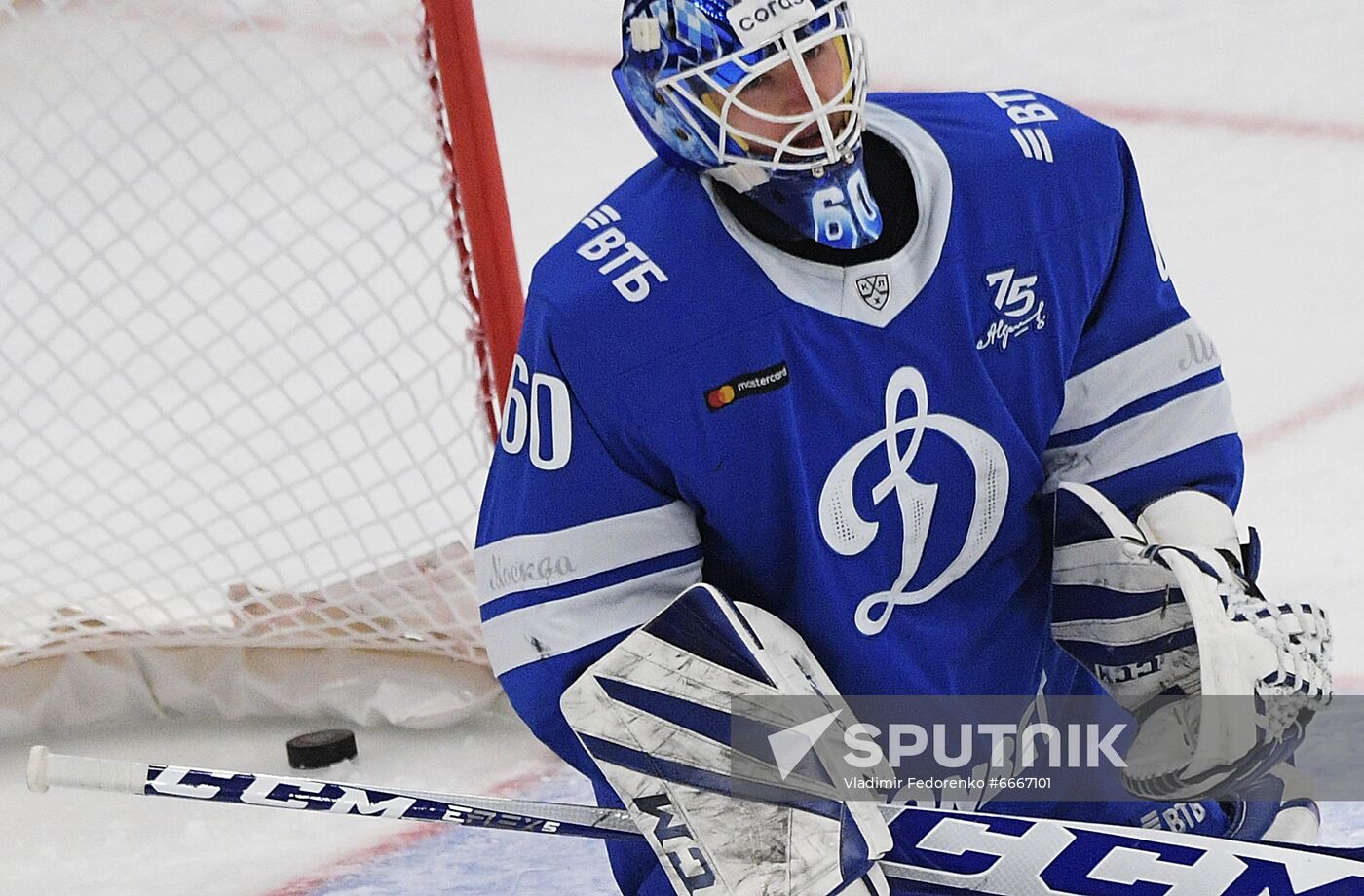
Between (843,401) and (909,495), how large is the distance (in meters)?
0.11

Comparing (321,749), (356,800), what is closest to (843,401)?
(356,800)

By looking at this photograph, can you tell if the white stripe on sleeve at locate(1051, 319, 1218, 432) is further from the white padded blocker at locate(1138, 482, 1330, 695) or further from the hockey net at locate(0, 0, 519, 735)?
the hockey net at locate(0, 0, 519, 735)

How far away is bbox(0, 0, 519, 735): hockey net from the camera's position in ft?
7.46

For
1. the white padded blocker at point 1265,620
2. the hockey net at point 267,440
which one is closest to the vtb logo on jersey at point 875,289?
the white padded blocker at point 1265,620

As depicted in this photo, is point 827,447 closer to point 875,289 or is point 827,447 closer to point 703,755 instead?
point 875,289

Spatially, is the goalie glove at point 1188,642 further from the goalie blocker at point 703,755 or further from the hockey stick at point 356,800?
the hockey stick at point 356,800

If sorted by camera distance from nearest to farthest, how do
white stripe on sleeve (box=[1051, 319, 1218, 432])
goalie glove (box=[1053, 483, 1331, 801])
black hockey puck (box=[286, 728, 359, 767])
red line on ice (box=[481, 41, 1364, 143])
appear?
1. goalie glove (box=[1053, 483, 1331, 801])
2. white stripe on sleeve (box=[1051, 319, 1218, 432])
3. black hockey puck (box=[286, 728, 359, 767])
4. red line on ice (box=[481, 41, 1364, 143])

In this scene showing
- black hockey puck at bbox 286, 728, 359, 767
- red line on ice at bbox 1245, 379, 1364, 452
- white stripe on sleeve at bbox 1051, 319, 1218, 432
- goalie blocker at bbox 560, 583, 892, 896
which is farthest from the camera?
red line on ice at bbox 1245, 379, 1364, 452

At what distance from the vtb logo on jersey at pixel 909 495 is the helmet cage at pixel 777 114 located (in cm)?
20

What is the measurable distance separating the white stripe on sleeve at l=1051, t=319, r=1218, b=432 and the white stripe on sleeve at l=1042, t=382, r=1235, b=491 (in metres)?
0.02

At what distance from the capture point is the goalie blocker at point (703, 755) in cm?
141

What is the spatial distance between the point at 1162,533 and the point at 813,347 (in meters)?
0.39

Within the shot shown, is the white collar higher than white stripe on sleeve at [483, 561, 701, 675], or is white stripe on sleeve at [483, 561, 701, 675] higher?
the white collar

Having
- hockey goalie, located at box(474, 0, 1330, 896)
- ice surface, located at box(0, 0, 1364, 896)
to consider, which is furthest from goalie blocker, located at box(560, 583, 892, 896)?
ice surface, located at box(0, 0, 1364, 896)
